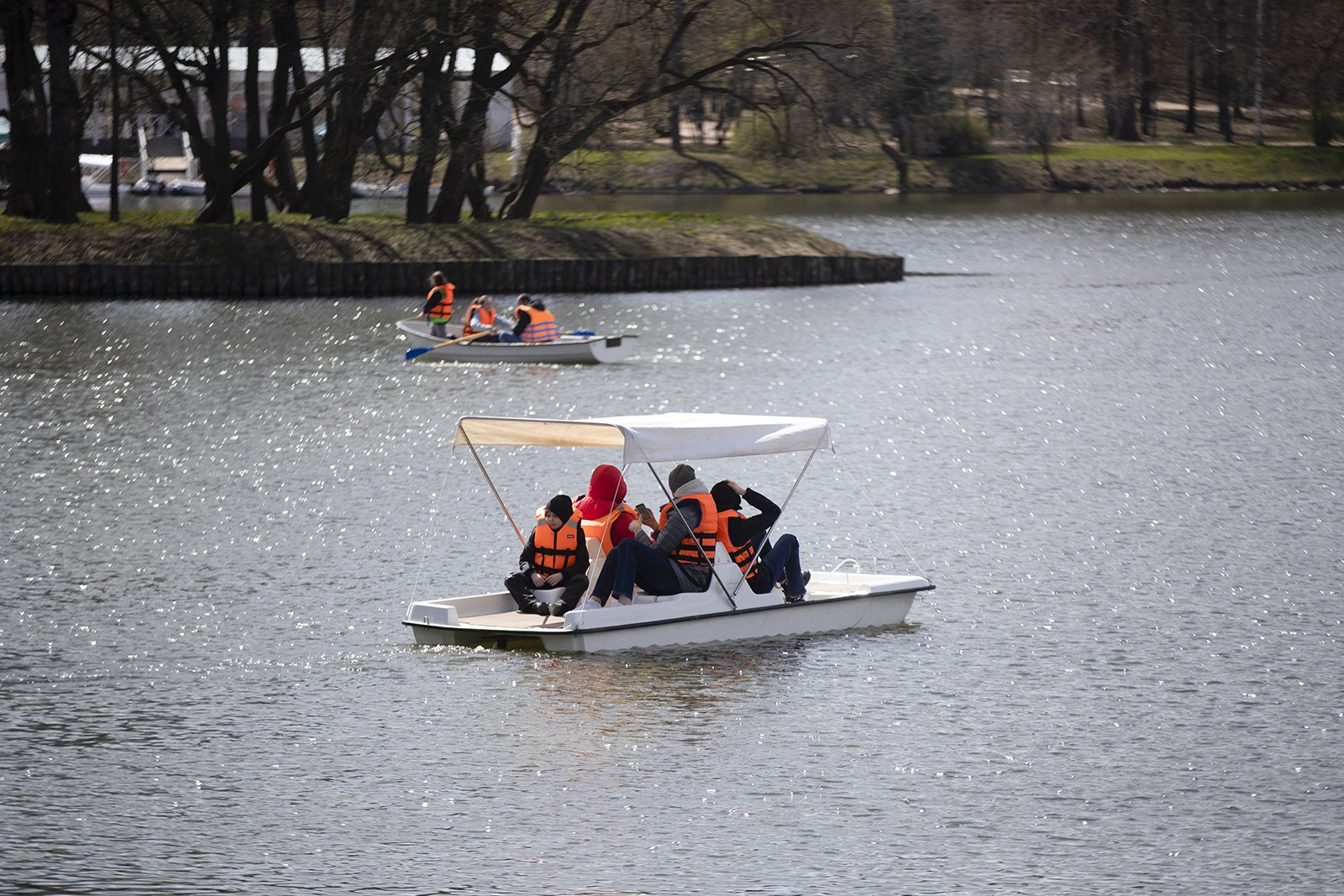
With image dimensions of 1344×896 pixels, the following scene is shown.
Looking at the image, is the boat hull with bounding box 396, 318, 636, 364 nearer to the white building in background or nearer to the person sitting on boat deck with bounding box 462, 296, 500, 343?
the person sitting on boat deck with bounding box 462, 296, 500, 343

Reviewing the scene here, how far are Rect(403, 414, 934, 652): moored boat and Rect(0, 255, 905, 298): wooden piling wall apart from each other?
36053mm

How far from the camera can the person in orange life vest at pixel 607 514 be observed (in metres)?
18.3

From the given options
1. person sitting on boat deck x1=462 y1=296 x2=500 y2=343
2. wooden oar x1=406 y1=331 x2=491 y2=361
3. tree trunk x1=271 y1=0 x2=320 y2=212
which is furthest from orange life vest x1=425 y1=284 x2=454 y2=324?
tree trunk x1=271 y1=0 x2=320 y2=212

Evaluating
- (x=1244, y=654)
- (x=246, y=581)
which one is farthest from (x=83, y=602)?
(x=1244, y=654)

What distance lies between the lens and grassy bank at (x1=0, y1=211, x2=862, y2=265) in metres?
55.3

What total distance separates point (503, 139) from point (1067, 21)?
40.9m

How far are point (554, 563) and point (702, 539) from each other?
59.3 inches

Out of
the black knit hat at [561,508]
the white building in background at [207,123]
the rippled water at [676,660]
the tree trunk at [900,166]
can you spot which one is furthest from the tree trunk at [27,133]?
the tree trunk at [900,166]

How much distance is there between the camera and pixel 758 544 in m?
18.8

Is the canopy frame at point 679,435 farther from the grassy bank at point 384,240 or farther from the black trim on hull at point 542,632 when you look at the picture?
the grassy bank at point 384,240

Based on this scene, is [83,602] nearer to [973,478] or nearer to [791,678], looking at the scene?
[791,678]

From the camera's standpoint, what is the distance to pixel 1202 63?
121938 mm

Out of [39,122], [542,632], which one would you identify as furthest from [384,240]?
[542,632]

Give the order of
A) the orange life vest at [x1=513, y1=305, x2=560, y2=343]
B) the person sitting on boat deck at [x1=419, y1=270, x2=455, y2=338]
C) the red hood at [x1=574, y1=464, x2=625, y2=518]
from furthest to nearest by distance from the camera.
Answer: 1. the person sitting on boat deck at [x1=419, y1=270, x2=455, y2=338]
2. the orange life vest at [x1=513, y1=305, x2=560, y2=343]
3. the red hood at [x1=574, y1=464, x2=625, y2=518]
